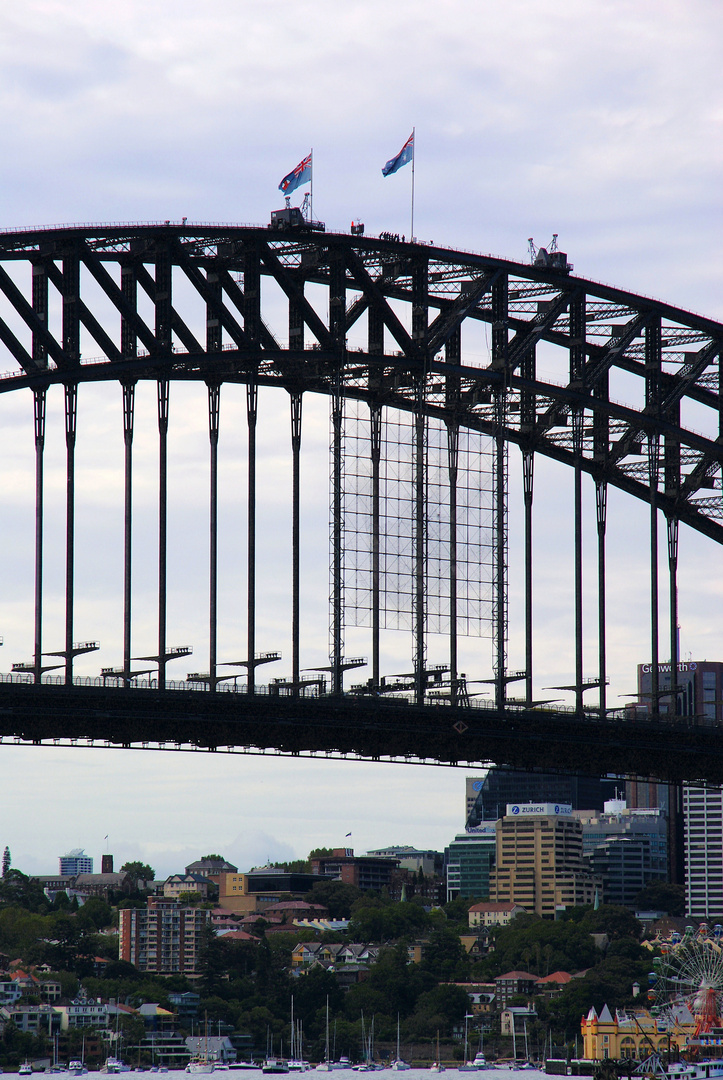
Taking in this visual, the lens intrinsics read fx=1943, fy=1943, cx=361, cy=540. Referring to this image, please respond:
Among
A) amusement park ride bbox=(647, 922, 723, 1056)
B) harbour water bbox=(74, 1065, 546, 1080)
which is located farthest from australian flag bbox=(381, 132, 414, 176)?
harbour water bbox=(74, 1065, 546, 1080)

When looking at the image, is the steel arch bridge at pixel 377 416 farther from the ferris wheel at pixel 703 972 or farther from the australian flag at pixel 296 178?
the ferris wheel at pixel 703 972

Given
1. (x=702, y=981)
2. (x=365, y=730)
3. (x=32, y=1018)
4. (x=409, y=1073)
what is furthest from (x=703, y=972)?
(x=32, y=1018)

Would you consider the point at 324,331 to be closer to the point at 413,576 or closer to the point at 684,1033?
the point at 413,576

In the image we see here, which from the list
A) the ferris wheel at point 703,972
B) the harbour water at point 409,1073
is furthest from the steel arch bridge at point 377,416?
the harbour water at point 409,1073

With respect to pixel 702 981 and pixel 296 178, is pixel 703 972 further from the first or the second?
pixel 296 178

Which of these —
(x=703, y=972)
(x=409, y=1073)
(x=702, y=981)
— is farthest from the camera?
(x=409, y=1073)

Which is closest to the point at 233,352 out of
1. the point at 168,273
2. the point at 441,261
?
the point at 168,273
